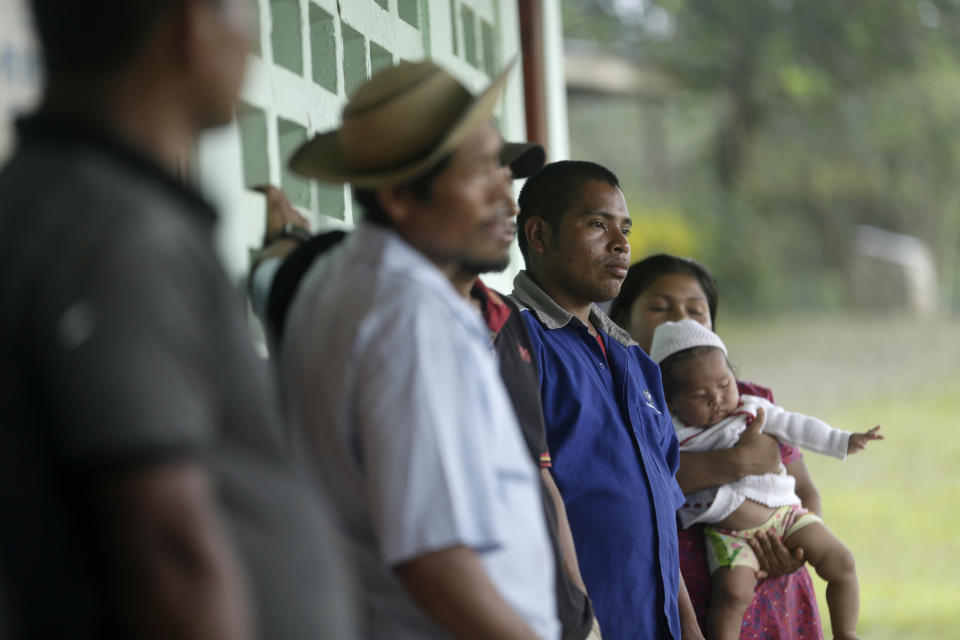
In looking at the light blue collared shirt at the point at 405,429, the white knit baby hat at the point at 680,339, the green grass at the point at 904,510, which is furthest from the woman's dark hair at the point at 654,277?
the green grass at the point at 904,510

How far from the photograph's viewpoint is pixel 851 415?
11.7 meters

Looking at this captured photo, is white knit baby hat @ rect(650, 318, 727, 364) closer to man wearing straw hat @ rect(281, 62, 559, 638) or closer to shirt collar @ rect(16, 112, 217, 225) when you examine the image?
man wearing straw hat @ rect(281, 62, 559, 638)

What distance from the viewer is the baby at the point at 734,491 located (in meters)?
2.98

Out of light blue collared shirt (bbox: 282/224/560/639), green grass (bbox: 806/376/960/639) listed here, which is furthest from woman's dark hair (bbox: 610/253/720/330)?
green grass (bbox: 806/376/960/639)

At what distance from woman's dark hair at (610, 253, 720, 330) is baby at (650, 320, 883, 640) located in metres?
0.31

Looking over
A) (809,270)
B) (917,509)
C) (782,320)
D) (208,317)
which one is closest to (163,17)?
(208,317)

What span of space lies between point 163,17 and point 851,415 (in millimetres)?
11485

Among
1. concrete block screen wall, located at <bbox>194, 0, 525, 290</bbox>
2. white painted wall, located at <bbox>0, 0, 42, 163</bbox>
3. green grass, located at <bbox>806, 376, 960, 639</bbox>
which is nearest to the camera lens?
white painted wall, located at <bbox>0, 0, 42, 163</bbox>

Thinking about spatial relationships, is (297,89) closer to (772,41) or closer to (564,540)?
(564,540)

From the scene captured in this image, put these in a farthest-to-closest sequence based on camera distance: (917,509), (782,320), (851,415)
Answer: (782,320)
(851,415)
(917,509)

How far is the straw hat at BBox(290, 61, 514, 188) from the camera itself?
1.54 meters

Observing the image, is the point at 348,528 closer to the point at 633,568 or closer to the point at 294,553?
the point at 294,553

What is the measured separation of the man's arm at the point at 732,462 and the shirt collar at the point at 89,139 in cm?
217

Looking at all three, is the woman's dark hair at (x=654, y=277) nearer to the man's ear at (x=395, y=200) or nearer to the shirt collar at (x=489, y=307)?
the shirt collar at (x=489, y=307)
